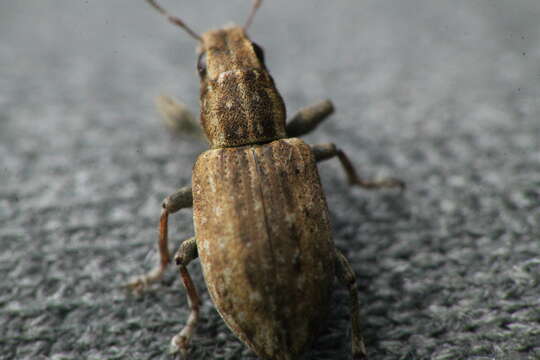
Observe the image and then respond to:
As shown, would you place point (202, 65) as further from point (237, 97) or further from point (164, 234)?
point (164, 234)

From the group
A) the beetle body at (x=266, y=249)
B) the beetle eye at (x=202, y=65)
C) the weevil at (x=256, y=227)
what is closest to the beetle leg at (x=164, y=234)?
the weevil at (x=256, y=227)

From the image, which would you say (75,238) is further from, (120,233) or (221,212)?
(221,212)

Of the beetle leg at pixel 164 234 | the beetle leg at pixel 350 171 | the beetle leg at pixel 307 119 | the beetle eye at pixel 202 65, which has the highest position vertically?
the beetle eye at pixel 202 65

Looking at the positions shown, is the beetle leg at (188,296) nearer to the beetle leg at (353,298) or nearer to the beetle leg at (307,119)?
the beetle leg at (353,298)

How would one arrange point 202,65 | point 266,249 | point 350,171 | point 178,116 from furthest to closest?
point 178,116 → point 350,171 → point 202,65 → point 266,249

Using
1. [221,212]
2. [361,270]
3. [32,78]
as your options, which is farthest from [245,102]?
[32,78]

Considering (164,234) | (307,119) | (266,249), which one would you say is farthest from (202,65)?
(266,249)
